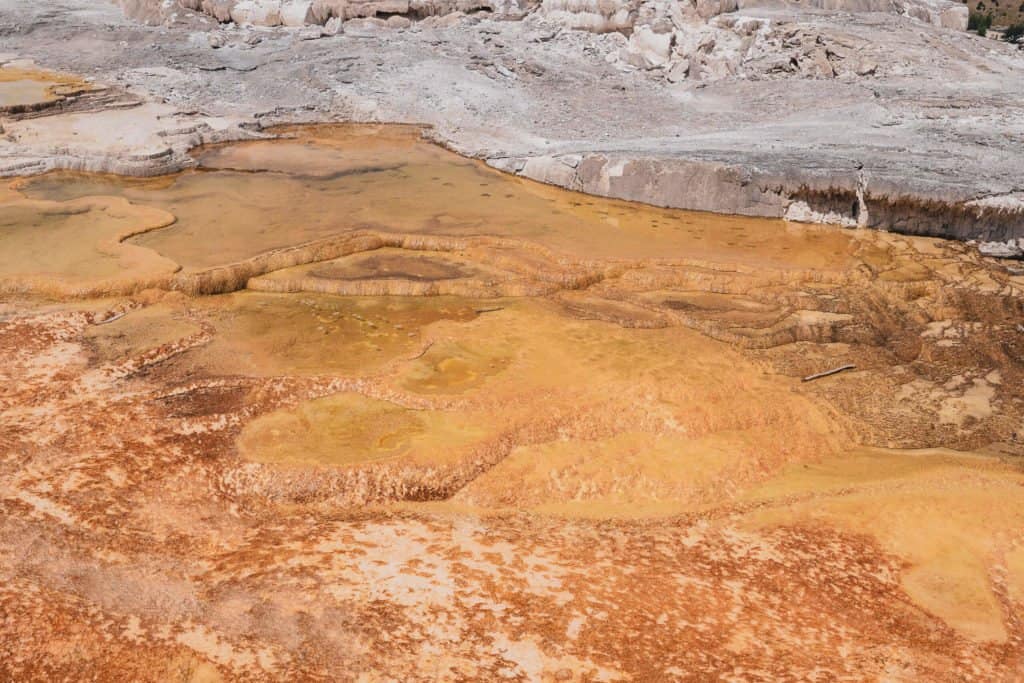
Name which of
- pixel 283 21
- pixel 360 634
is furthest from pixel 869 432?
pixel 283 21

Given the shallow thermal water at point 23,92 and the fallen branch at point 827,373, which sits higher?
the shallow thermal water at point 23,92

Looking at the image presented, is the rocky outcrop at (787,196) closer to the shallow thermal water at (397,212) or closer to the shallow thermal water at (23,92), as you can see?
the shallow thermal water at (397,212)

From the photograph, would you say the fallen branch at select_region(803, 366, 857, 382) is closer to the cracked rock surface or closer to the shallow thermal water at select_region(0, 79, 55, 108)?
the cracked rock surface

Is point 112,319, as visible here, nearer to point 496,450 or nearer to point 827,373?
point 496,450

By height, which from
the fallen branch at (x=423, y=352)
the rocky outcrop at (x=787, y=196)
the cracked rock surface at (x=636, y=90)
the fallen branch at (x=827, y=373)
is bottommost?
the fallen branch at (x=423, y=352)

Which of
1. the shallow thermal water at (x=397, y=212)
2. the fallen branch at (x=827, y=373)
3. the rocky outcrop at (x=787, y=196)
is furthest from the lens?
the rocky outcrop at (x=787, y=196)

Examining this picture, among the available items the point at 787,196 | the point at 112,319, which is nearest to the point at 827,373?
the point at 787,196

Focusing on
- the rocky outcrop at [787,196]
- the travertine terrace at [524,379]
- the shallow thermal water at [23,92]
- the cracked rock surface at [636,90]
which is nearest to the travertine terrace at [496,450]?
the travertine terrace at [524,379]

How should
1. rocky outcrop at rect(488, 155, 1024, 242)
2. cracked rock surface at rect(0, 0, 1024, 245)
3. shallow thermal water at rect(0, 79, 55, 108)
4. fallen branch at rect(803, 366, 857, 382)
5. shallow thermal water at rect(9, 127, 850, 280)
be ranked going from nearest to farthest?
fallen branch at rect(803, 366, 857, 382), shallow thermal water at rect(9, 127, 850, 280), rocky outcrop at rect(488, 155, 1024, 242), cracked rock surface at rect(0, 0, 1024, 245), shallow thermal water at rect(0, 79, 55, 108)

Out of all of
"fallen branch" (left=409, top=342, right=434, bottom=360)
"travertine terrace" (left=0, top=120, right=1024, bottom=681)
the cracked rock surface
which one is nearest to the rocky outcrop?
the cracked rock surface
